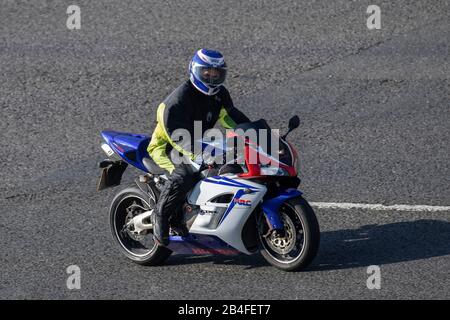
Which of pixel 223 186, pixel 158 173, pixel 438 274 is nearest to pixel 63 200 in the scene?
pixel 158 173

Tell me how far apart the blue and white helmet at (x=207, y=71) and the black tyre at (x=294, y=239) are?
Result: 130 centimetres

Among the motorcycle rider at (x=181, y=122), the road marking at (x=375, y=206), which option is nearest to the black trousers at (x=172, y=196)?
the motorcycle rider at (x=181, y=122)

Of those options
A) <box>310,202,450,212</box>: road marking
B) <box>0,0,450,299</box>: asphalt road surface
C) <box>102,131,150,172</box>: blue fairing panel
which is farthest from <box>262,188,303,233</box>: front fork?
<box>310,202,450,212</box>: road marking

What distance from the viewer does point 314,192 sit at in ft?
34.6

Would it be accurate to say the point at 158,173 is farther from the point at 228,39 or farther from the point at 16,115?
the point at 228,39

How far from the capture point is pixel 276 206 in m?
8.55

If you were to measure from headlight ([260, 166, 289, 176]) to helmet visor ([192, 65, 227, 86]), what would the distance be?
961mm

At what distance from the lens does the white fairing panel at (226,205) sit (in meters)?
8.59

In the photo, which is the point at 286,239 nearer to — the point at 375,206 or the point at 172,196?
the point at 172,196

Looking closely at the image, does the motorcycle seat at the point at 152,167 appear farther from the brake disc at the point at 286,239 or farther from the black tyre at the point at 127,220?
the brake disc at the point at 286,239

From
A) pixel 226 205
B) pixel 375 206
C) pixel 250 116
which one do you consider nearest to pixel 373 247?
pixel 375 206

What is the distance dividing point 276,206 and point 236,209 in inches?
14.6

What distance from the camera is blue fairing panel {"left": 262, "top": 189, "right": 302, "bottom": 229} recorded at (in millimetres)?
8508

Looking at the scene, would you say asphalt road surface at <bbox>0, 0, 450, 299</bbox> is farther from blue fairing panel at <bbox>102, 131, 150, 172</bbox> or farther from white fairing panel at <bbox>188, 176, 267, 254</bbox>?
blue fairing panel at <bbox>102, 131, 150, 172</bbox>
